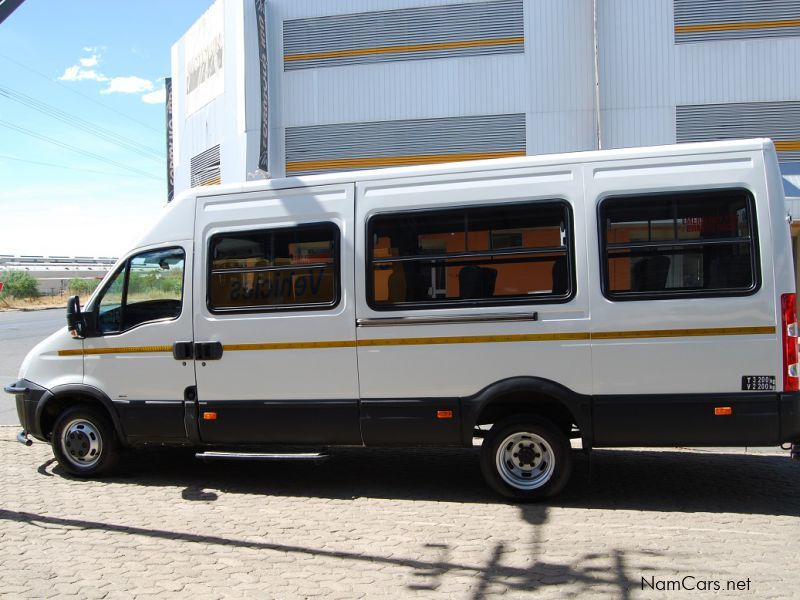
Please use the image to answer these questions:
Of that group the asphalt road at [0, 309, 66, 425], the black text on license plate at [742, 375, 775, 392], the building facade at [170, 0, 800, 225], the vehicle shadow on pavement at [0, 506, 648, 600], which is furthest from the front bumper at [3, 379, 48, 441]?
the building facade at [170, 0, 800, 225]

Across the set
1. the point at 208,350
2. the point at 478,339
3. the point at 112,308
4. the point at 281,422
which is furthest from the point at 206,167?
the point at 478,339

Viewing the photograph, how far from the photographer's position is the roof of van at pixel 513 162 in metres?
5.48

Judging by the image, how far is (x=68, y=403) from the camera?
6.86 metres

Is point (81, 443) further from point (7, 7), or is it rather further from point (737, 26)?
point (737, 26)

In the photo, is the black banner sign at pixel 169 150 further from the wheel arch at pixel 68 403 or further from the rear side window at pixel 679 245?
the rear side window at pixel 679 245

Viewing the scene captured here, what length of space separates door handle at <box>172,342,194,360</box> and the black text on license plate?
446 centimetres

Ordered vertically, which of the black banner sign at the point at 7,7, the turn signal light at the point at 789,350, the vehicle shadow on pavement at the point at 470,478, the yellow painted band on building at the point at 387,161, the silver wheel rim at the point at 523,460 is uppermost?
the yellow painted band on building at the point at 387,161

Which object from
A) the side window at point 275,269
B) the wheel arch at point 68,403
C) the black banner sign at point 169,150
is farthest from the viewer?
the black banner sign at point 169,150

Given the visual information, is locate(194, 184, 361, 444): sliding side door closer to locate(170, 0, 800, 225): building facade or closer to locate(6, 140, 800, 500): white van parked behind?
locate(6, 140, 800, 500): white van parked behind

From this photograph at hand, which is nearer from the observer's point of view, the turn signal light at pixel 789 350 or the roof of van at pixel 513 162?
the turn signal light at pixel 789 350

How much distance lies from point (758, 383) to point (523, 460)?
6.02 feet

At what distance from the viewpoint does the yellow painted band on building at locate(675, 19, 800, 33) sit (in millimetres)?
16062
